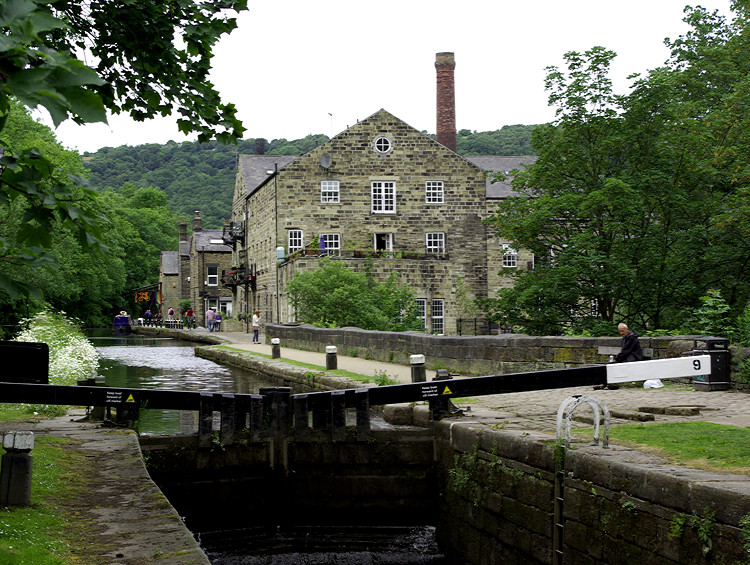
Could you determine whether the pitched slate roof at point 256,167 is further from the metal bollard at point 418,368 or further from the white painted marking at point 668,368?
the white painted marking at point 668,368

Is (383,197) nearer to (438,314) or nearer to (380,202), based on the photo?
(380,202)

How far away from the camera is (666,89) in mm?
25609

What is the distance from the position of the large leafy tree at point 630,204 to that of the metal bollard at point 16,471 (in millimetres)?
19748

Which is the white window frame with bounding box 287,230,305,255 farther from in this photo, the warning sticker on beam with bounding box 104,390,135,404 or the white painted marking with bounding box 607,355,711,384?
the white painted marking with bounding box 607,355,711,384

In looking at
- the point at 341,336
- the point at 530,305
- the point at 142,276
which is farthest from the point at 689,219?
the point at 142,276

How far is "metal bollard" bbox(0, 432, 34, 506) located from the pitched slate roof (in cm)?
4320

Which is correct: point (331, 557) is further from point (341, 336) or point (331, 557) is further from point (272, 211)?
point (272, 211)

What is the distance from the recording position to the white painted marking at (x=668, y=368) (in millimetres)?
7371

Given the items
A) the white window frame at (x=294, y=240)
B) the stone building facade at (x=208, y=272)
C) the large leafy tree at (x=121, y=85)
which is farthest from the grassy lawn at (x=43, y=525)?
the stone building facade at (x=208, y=272)

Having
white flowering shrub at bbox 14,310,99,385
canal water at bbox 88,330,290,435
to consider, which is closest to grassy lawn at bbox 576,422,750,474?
canal water at bbox 88,330,290,435

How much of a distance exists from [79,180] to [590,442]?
5.14m

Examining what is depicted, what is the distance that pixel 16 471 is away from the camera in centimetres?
598

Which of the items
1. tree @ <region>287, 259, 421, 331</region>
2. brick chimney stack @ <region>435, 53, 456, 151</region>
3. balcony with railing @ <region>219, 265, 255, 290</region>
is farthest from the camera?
balcony with railing @ <region>219, 265, 255, 290</region>

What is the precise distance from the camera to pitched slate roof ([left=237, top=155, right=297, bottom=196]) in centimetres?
5012
